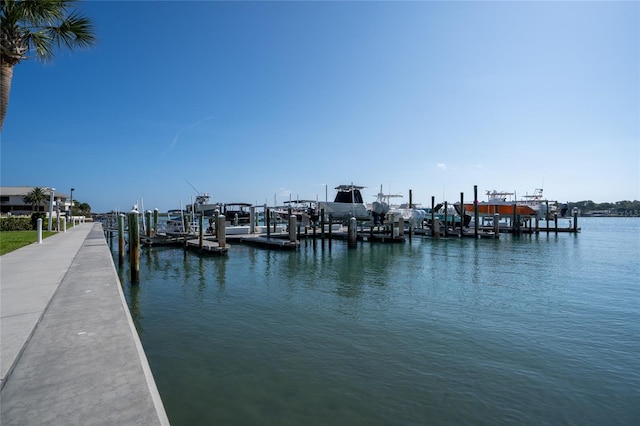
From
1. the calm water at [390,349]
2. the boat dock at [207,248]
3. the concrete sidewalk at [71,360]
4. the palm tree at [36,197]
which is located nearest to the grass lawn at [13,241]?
the calm water at [390,349]

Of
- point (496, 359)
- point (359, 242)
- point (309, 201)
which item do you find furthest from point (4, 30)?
point (309, 201)

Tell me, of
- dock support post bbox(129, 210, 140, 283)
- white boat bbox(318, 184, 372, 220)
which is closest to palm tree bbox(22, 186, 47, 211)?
white boat bbox(318, 184, 372, 220)

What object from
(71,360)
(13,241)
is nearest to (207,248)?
(13,241)

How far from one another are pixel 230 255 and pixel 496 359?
19.4m

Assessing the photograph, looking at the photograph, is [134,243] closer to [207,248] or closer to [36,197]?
[207,248]

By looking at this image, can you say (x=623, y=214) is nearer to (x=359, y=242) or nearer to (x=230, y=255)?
(x=359, y=242)

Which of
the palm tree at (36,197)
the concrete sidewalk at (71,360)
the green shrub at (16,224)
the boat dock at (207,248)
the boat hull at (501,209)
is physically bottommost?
the boat dock at (207,248)

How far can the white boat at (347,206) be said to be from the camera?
38688 millimetres

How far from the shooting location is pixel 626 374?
677 centimetres

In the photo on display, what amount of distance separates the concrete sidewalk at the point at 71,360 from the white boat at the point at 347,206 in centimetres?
2934

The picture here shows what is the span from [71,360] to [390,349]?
5824 mm

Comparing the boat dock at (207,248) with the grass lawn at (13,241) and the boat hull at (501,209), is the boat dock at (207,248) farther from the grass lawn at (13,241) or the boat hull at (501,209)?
the boat hull at (501,209)

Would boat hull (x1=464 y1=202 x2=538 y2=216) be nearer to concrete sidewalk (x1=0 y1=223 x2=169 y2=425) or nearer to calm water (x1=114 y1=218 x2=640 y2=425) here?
calm water (x1=114 y1=218 x2=640 y2=425)

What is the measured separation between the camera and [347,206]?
129ft
